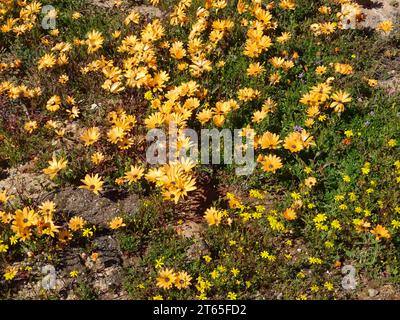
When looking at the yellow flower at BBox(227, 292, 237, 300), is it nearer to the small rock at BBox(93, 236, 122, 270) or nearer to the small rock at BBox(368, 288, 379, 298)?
the small rock at BBox(93, 236, 122, 270)

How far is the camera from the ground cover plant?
5914 millimetres

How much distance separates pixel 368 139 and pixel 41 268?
5.20 meters

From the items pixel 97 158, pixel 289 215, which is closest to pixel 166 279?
pixel 289 215

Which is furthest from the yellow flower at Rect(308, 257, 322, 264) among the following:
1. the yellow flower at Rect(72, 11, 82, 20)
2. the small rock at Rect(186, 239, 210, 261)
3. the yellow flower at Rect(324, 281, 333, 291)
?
the yellow flower at Rect(72, 11, 82, 20)

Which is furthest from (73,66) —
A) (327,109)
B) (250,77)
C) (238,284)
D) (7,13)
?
(238,284)

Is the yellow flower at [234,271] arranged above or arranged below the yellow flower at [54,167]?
below

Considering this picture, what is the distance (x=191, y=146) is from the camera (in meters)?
7.13

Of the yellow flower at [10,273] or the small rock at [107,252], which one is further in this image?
the small rock at [107,252]

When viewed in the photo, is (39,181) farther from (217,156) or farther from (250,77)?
(250,77)

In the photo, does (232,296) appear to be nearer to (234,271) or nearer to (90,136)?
(234,271)

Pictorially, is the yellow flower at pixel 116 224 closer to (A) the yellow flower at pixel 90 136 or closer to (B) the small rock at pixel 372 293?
(A) the yellow flower at pixel 90 136

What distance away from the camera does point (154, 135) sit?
7375mm

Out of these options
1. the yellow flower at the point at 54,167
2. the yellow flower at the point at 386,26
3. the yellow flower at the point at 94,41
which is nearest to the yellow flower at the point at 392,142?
the yellow flower at the point at 386,26

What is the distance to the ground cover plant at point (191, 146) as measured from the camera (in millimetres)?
5914
